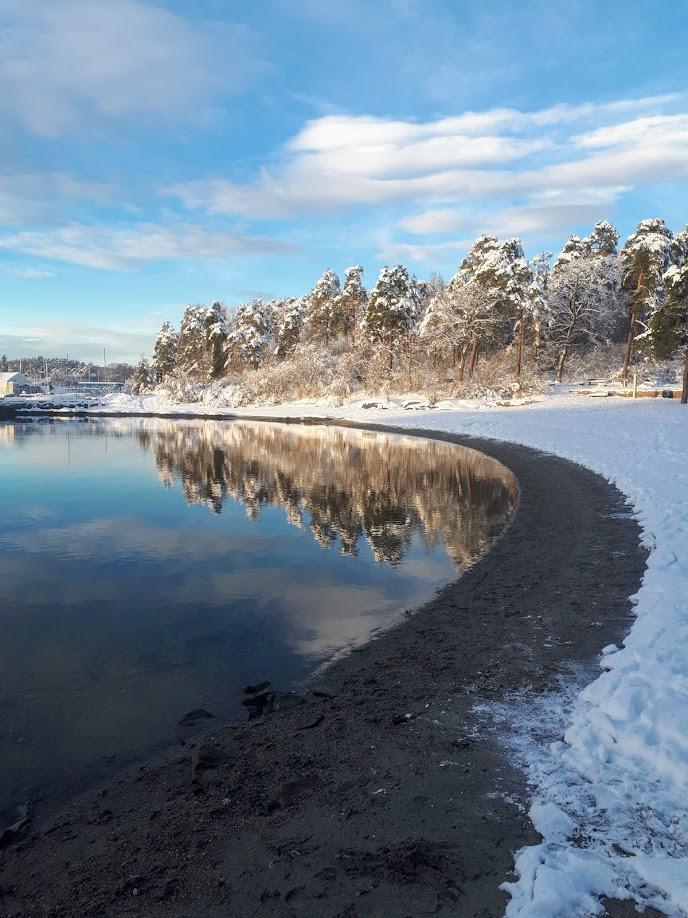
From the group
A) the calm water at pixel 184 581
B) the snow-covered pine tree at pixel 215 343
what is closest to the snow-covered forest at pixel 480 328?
the snow-covered pine tree at pixel 215 343

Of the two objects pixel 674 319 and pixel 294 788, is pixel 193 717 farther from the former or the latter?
pixel 674 319

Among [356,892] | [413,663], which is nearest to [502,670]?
[413,663]

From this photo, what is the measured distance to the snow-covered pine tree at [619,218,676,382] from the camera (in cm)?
5150

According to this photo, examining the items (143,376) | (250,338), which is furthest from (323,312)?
(143,376)

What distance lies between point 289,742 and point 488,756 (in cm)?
164

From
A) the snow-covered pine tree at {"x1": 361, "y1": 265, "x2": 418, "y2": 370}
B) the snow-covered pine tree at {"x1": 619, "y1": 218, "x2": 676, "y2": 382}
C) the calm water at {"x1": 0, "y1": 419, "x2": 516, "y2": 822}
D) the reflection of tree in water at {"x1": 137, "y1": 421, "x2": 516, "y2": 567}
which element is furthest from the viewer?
the snow-covered pine tree at {"x1": 361, "y1": 265, "x2": 418, "y2": 370}

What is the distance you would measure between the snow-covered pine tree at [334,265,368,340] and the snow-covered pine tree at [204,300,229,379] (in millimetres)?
16286

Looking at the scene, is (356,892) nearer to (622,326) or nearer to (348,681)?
(348,681)

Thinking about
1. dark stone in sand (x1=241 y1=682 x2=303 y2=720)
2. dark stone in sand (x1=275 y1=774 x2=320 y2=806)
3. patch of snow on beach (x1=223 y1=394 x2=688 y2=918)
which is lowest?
dark stone in sand (x1=241 y1=682 x2=303 y2=720)

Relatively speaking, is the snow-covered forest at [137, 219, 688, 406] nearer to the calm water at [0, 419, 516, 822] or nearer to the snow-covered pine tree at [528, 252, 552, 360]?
the snow-covered pine tree at [528, 252, 552, 360]

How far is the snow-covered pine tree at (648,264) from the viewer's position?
5150 cm

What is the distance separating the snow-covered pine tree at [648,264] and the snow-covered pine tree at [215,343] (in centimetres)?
4790

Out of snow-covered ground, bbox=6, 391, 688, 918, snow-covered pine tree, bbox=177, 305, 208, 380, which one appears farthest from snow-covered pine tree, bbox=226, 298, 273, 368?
snow-covered ground, bbox=6, 391, 688, 918

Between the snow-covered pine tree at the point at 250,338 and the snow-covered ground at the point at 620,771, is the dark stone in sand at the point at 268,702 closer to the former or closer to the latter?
the snow-covered ground at the point at 620,771
